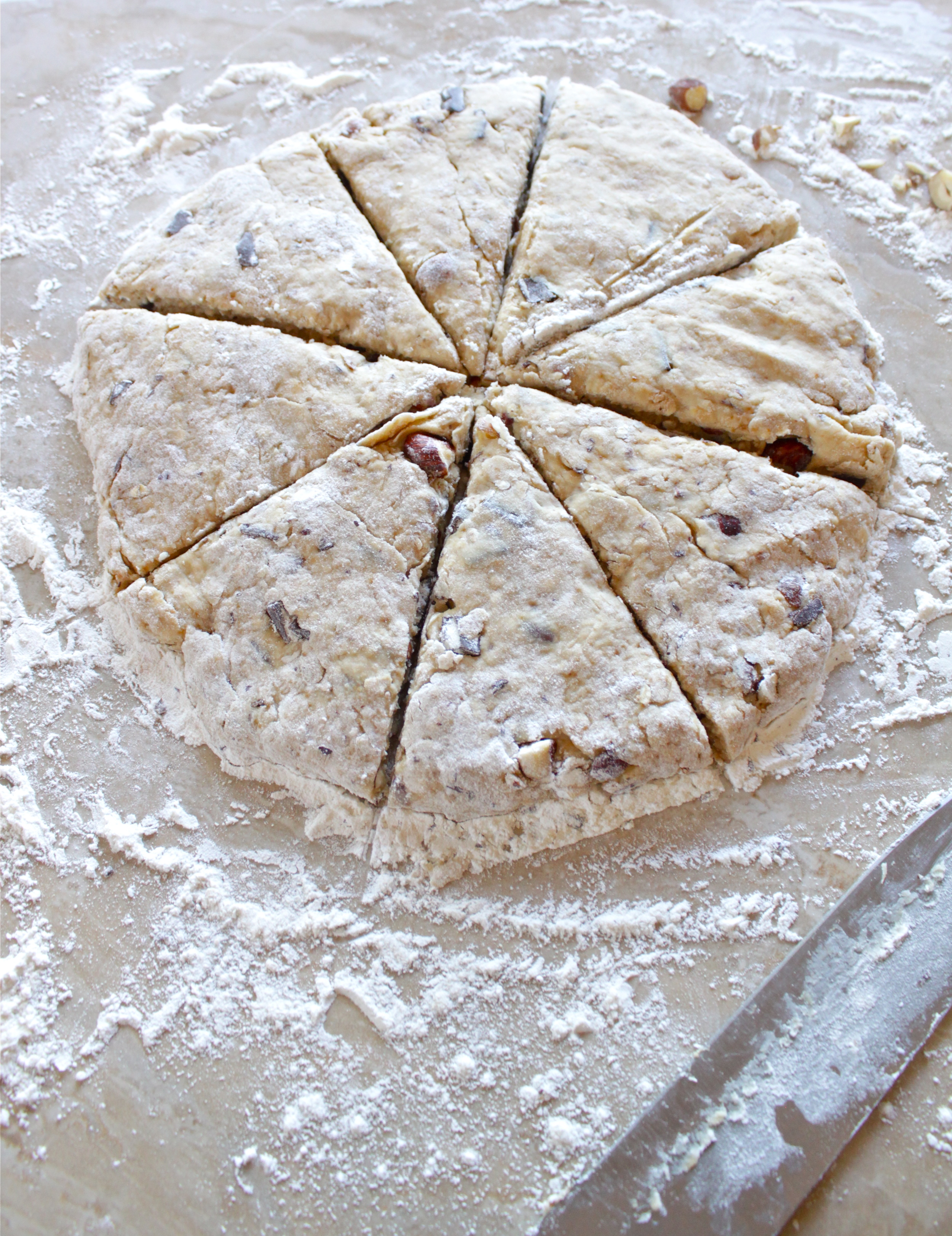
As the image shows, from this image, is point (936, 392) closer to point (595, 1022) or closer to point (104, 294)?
point (595, 1022)

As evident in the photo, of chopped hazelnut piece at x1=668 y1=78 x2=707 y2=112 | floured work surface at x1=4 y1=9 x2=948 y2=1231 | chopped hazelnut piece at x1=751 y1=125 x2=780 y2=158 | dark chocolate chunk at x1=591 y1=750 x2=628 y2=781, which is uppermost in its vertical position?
chopped hazelnut piece at x1=668 y1=78 x2=707 y2=112

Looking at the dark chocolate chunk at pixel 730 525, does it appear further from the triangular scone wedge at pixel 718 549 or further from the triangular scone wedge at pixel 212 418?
the triangular scone wedge at pixel 212 418

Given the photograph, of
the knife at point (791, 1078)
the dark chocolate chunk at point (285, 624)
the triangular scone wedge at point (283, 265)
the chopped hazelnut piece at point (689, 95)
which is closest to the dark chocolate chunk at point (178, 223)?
the triangular scone wedge at point (283, 265)

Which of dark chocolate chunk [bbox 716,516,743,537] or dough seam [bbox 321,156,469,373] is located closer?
dark chocolate chunk [bbox 716,516,743,537]

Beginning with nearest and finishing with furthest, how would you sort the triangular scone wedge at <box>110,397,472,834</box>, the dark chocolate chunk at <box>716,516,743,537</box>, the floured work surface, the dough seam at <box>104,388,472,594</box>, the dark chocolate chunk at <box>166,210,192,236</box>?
the floured work surface < the triangular scone wedge at <box>110,397,472,834</box> < the dark chocolate chunk at <box>716,516,743,537</box> < the dough seam at <box>104,388,472,594</box> < the dark chocolate chunk at <box>166,210,192,236</box>

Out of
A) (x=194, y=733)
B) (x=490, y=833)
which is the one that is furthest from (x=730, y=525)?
(x=194, y=733)

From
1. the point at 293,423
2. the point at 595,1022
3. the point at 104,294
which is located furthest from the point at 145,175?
the point at 595,1022

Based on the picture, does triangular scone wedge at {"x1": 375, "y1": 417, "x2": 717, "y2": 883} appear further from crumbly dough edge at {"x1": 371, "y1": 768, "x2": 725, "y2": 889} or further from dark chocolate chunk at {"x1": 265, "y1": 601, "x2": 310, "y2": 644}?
dark chocolate chunk at {"x1": 265, "y1": 601, "x2": 310, "y2": 644}

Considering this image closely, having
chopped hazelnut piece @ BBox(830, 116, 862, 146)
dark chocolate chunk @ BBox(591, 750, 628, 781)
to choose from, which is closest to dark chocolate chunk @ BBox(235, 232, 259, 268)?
dark chocolate chunk @ BBox(591, 750, 628, 781)

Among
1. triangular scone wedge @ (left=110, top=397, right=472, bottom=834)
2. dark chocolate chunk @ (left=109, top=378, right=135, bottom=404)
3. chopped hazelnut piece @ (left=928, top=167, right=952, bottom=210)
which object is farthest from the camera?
chopped hazelnut piece @ (left=928, top=167, right=952, bottom=210)
